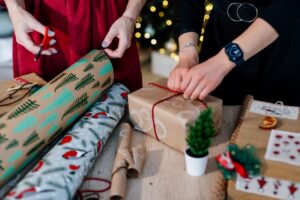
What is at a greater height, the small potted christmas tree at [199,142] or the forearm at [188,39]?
the forearm at [188,39]

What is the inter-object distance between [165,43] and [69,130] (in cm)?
175

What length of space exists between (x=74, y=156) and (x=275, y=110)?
48cm

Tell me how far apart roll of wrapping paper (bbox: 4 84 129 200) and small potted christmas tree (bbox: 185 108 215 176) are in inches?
7.4

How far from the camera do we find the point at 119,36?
1064 millimetres

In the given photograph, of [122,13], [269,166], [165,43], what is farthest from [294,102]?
[165,43]

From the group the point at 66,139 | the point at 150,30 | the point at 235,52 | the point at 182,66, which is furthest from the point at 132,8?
the point at 150,30

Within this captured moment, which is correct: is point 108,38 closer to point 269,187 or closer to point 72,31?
point 72,31

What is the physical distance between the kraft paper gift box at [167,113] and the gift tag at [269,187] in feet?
0.59

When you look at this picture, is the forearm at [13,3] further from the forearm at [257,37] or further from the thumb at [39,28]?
the forearm at [257,37]

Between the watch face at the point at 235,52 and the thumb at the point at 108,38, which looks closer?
the watch face at the point at 235,52

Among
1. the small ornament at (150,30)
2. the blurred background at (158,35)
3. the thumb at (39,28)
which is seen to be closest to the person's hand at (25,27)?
the thumb at (39,28)

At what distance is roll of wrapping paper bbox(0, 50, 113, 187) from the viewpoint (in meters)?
0.78

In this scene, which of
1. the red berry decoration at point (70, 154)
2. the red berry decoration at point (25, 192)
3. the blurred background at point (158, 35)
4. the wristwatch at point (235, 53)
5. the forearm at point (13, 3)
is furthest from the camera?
the blurred background at point (158, 35)

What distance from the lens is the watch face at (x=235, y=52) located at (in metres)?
0.91
